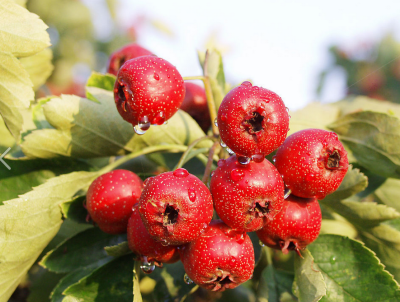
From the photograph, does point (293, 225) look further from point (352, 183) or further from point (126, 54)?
point (126, 54)

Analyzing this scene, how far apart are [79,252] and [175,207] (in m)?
0.75

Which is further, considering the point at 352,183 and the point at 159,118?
the point at 352,183

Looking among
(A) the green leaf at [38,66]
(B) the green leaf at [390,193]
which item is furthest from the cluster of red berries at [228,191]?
(A) the green leaf at [38,66]

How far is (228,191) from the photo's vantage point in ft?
3.83

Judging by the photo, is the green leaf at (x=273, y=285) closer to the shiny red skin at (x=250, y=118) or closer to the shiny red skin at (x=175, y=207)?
the shiny red skin at (x=175, y=207)

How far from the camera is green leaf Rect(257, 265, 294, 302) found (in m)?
1.51

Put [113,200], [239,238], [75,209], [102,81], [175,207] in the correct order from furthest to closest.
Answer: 1. [102,81]
2. [75,209]
3. [113,200]
4. [239,238]
5. [175,207]

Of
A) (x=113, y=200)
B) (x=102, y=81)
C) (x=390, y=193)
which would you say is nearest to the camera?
(x=113, y=200)

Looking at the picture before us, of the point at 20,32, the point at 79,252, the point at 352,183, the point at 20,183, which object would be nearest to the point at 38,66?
the point at 20,183

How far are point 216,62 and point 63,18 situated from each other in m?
3.97

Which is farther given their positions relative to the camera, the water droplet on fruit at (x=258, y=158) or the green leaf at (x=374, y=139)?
the green leaf at (x=374, y=139)

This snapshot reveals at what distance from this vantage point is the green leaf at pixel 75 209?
148cm

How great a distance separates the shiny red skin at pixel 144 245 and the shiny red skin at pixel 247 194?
263 mm

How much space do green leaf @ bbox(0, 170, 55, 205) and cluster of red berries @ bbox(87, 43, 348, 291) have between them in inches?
19.3
